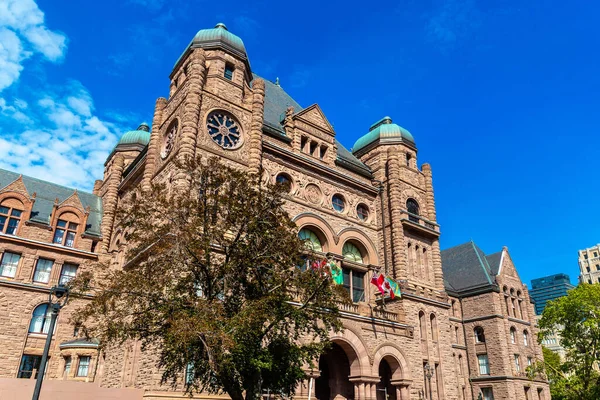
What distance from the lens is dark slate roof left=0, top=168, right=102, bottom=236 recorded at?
29.9m

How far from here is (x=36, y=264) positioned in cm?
2764

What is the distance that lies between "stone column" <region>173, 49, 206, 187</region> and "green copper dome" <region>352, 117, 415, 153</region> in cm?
1583

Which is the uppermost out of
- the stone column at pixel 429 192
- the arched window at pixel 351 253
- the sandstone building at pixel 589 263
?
the sandstone building at pixel 589 263

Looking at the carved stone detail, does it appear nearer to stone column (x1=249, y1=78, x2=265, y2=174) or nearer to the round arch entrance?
stone column (x1=249, y1=78, x2=265, y2=174)

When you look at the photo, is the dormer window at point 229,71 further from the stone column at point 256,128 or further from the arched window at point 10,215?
the arched window at point 10,215

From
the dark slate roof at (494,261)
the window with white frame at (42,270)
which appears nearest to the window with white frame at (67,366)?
the window with white frame at (42,270)

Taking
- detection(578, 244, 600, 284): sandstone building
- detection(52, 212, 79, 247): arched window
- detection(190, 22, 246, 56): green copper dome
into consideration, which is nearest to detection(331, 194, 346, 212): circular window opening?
detection(190, 22, 246, 56): green copper dome

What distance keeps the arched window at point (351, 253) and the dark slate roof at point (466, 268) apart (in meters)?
18.0

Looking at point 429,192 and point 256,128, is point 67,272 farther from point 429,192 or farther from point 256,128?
point 429,192

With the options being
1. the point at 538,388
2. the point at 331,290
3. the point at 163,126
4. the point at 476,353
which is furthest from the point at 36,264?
the point at 538,388

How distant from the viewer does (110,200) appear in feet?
112

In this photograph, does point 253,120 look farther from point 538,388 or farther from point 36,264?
point 538,388

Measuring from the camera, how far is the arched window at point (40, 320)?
2616cm

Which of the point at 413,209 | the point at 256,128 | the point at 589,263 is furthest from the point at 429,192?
the point at 589,263
